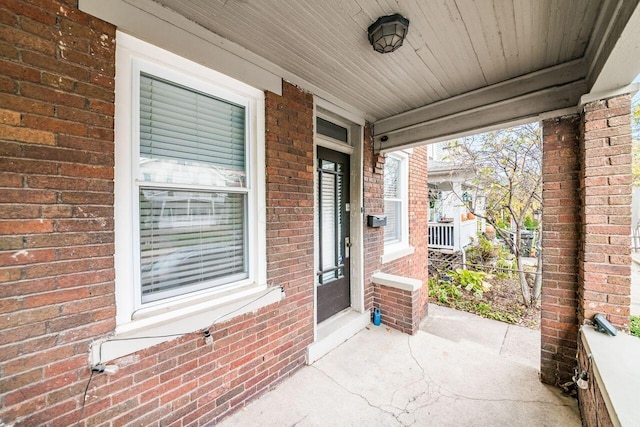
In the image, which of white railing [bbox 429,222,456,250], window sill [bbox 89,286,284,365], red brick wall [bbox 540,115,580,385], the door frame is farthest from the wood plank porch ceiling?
white railing [bbox 429,222,456,250]

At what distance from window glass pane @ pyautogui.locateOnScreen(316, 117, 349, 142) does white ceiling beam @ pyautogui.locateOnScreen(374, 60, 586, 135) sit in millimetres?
612

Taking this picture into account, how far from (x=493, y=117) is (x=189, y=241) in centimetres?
324

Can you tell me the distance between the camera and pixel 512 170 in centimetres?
513

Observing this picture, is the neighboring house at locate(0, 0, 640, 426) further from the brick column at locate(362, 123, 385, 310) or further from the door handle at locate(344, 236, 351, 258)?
the door handle at locate(344, 236, 351, 258)

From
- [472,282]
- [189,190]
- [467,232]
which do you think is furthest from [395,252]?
[467,232]

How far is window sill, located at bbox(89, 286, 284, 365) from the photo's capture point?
148 centimetres

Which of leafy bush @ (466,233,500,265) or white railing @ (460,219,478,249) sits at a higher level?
white railing @ (460,219,478,249)

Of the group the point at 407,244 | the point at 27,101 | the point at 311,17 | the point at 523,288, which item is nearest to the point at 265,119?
the point at 311,17

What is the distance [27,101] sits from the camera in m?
1.28

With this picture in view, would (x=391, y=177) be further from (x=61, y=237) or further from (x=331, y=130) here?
(x=61, y=237)

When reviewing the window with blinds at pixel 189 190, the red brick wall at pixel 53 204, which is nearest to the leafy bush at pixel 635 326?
the window with blinds at pixel 189 190

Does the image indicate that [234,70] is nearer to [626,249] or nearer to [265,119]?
[265,119]

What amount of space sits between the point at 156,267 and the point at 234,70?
5.44 ft

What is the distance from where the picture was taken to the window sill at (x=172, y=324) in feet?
4.85
